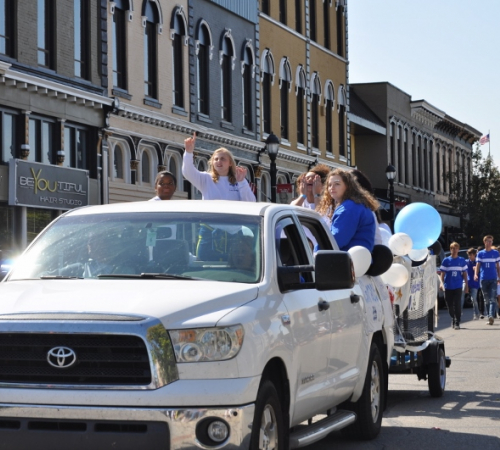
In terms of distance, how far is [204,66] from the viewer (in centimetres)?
3619

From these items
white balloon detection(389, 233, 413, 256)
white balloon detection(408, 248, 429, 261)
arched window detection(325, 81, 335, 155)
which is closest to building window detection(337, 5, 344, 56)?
arched window detection(325, 81, 335, 155)

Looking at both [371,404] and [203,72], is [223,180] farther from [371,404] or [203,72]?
[203,72]

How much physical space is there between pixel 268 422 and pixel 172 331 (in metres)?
0.84

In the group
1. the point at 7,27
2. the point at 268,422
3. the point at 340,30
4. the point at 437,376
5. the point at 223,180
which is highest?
the point at 340,30

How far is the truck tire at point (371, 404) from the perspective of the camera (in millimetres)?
8648

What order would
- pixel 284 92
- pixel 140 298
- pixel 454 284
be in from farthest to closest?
pixel 284 92 → pixel 454 284 → pixel 140 298

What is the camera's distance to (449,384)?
13258mm

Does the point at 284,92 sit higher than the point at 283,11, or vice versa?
the point at 283,11

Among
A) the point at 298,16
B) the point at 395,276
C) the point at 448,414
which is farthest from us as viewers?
the point at 298,16

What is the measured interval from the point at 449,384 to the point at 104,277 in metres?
7.36

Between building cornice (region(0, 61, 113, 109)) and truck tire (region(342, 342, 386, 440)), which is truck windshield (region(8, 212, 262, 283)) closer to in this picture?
truck tire (region(342, 342, 386, 440))

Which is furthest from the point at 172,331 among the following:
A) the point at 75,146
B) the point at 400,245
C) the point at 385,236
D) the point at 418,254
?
the point at 75,146

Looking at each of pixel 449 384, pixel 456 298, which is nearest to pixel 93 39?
pixel 456 298

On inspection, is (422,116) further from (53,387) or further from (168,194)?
(53,387)
